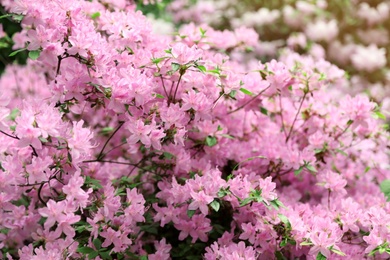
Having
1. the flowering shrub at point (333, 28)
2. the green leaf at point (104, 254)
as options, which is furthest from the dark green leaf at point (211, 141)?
the flowering shrub at point (333, 28)

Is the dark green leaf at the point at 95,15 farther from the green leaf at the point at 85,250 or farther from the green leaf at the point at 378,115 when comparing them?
the green leaf at the point at 378,115

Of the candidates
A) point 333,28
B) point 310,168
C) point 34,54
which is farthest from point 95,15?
point 333,28

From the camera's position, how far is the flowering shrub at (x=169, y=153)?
5.73 ft

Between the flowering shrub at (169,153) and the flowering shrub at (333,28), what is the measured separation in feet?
7.84

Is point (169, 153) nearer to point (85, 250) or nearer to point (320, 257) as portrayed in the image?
point (85, 250)

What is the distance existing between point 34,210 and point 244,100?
37.3 inches

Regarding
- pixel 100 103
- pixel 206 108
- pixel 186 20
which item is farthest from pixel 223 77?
pixel 186 20

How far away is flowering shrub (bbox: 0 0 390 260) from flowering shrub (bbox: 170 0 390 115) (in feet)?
7.84

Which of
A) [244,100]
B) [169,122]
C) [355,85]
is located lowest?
[355,85]

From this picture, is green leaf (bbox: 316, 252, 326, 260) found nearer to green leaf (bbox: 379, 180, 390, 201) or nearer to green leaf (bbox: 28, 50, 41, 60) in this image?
green leaf (bbox: 379, 180, 390, 201)

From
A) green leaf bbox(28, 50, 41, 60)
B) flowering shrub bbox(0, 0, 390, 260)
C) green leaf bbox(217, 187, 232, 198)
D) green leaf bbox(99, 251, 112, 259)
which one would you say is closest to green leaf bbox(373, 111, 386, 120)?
flowering shrub bbox(0, 0, 390, 260)

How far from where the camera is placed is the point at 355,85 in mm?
4867

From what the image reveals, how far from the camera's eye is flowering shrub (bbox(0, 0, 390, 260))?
175cm

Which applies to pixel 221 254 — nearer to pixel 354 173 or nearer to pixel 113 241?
pixel 113 241
